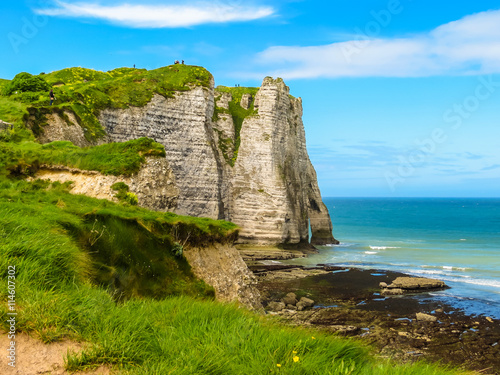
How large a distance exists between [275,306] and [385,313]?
751cm

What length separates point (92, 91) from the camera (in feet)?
130

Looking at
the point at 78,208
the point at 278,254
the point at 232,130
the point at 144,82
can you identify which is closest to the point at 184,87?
the point at 144,82

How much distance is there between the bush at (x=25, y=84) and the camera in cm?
3162

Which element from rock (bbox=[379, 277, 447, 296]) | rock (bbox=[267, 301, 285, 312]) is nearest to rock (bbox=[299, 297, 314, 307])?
rock (bbox=[267, 301, 285, 312])

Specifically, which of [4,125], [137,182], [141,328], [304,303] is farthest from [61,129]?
[141,328]

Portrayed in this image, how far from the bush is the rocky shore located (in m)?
24.9

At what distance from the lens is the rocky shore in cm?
2055

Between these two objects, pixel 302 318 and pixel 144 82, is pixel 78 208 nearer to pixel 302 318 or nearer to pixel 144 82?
pixel 302 318

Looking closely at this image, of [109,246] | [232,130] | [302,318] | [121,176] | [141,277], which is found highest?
[232,130]

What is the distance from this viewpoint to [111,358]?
17.0 feet

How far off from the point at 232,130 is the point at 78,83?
1911cm

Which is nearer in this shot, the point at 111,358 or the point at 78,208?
the point at 111,358

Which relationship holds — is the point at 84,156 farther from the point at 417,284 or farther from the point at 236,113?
the point at 236,113

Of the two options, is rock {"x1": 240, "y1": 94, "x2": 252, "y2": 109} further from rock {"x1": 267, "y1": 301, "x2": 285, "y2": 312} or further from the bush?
rock {"x1": 267, "y1": 301, "x2": 285, "y2": 312}
